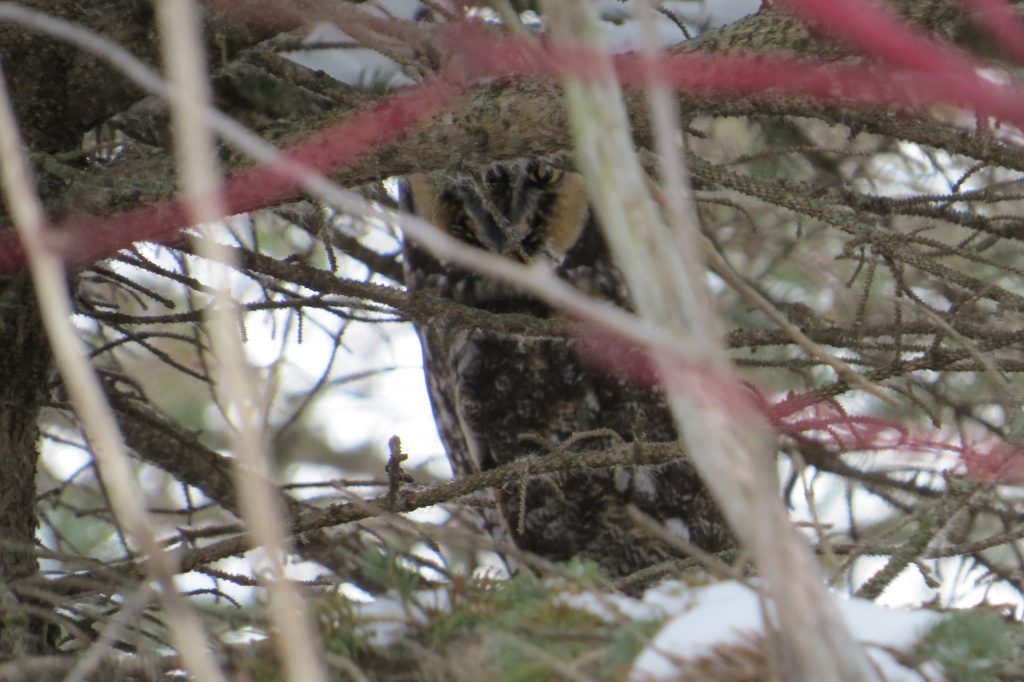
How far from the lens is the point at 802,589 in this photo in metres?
0.90

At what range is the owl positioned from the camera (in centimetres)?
322

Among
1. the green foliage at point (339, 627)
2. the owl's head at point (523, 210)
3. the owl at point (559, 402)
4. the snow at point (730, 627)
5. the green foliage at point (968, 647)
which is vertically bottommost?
the green foliage at point (968, 647)

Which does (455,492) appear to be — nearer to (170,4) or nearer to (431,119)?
(431,119)

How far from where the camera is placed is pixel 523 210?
10.6 ft

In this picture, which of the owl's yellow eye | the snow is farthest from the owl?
the snow

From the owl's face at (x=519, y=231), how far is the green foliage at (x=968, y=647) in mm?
2023

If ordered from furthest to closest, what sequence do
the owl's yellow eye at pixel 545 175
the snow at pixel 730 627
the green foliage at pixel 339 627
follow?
the owl's yellow eye at pixel 545 175, the green foliage at pixel 339 627, the snow at pixel 730 627

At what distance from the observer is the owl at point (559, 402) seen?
322 cm

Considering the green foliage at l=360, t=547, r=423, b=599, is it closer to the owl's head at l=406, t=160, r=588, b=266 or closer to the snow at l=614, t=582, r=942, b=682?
the snow at l=614, t=582, r=942, b=682

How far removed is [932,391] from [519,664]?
1756 millimetres

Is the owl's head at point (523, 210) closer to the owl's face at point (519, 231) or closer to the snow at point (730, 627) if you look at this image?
the owl's face at point (519, 231)

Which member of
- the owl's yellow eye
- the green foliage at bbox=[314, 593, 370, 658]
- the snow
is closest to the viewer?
the snow

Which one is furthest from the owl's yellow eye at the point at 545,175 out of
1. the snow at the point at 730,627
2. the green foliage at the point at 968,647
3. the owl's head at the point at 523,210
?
the green foliage at the point at 968,647

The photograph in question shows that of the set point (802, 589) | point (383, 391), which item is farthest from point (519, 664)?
point (383, 391)
